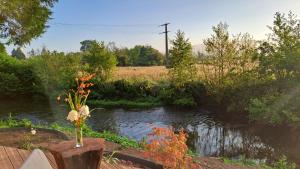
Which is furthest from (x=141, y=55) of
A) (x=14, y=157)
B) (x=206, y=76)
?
(x=14, y=157)

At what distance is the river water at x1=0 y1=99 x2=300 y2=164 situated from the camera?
10625 millimetres

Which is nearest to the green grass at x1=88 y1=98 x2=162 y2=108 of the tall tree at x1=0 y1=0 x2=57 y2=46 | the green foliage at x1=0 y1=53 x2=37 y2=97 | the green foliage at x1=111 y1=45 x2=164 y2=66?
the green foliage at x1=0 y1=53 x2=37 y2=97

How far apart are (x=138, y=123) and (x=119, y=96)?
7095mm

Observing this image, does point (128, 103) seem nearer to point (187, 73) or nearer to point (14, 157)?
point (187, 73)

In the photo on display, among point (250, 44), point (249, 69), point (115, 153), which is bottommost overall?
point (115, 153)

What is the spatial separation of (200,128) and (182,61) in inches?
277

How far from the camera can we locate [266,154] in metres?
10.2

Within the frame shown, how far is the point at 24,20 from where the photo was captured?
1049cm

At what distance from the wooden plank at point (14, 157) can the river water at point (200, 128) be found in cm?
583

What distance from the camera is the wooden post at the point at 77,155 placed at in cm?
410

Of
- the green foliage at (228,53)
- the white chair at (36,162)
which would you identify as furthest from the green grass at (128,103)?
the white chair at (36,162)

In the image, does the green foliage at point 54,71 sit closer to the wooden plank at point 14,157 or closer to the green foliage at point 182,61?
the green foliage at point 182,61

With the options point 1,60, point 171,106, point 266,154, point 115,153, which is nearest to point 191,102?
point 171,106

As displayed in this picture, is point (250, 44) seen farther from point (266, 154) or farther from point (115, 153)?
point (115, 153)
